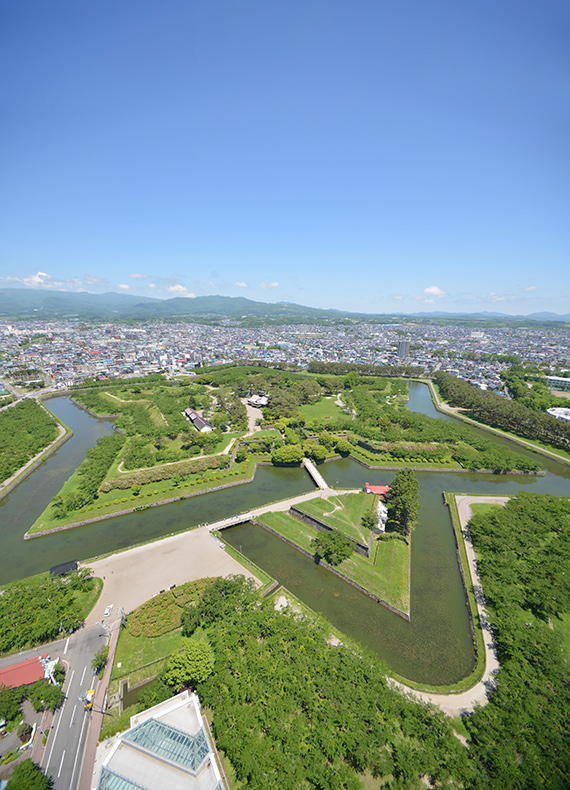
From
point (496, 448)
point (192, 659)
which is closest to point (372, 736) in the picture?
point (192, 659)

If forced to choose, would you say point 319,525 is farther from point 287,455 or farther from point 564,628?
point 564,628

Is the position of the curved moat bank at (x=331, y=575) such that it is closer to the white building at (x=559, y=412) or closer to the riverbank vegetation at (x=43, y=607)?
the riverbank vegetation at (x=43, y=607)

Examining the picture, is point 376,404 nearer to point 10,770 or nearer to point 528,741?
point 528,741

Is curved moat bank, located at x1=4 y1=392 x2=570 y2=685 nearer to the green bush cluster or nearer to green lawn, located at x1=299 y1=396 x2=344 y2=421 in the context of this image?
the green bush cluster

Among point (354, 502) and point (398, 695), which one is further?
point (354, 502)

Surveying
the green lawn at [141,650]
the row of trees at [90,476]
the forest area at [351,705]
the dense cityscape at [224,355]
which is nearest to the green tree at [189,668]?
the forest area at [351,705]

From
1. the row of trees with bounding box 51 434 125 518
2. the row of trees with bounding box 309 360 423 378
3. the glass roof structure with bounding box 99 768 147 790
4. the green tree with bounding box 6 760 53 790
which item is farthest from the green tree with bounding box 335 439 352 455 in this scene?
the row of trees with bounding box 309 360 423 378
